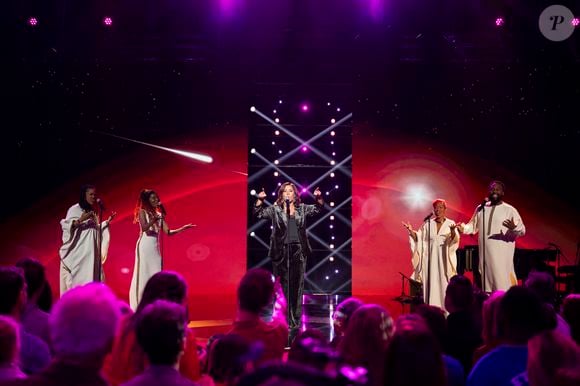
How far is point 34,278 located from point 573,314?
3374mm

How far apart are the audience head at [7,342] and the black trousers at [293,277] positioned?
6.35 meters

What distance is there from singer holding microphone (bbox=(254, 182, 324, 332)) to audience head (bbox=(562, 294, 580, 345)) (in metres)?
5.13

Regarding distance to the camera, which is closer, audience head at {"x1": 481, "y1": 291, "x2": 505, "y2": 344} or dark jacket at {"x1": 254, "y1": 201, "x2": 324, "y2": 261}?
audience head at {"x1": 481, "y1": 291, "x2": 505, "y2": 344}

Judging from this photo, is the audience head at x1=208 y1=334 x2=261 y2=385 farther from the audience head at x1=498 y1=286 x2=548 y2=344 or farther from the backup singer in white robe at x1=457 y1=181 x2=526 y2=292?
the backup singer in white robe at x1=457 y1=181 x2=526 y2=292

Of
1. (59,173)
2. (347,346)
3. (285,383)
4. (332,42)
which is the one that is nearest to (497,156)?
(332,42)

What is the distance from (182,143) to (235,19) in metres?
2.57

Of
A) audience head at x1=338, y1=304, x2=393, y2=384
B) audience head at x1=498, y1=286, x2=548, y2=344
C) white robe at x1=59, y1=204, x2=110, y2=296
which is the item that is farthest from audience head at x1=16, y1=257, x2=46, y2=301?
white robe at x1=59, y1=204, x2=110, y2=296

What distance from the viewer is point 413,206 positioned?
1296 centimetres

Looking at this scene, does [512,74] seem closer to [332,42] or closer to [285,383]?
[332,42]

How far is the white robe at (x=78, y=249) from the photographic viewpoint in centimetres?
958

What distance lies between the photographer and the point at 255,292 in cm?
379

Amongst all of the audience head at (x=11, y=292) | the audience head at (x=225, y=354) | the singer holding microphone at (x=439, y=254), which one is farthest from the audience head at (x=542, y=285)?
the singer holding microphone at (x=439, y=254)

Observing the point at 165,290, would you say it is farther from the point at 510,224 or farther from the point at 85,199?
the point at 510,224

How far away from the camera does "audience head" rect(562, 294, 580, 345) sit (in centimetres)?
388
